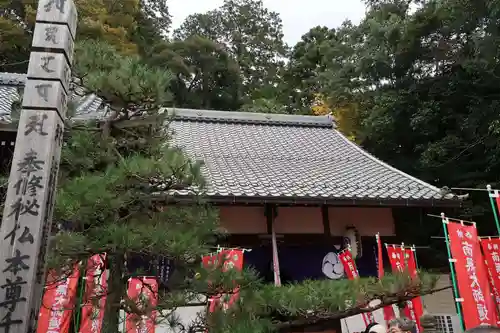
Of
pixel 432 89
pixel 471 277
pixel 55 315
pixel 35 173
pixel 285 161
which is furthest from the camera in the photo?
pixel 432 89

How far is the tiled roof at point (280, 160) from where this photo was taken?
23.1ft

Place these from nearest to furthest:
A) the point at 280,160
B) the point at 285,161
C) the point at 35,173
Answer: the point at 35,173
the point at 285,161
the point at 280,160

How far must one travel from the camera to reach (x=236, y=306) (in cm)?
353

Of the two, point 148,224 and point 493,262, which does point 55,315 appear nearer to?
point 148,224

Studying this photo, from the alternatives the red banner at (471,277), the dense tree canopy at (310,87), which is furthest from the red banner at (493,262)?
the dense tree canopy at (310,87)

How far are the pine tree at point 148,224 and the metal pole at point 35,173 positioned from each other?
0.53 metres

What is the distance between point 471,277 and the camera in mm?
6512

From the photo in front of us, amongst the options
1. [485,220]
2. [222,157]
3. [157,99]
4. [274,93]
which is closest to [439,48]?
[485,220]

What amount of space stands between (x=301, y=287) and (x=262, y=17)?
3393 cm

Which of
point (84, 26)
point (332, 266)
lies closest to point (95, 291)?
point (332, 266)

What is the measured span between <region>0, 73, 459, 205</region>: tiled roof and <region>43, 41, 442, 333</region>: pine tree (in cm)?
56

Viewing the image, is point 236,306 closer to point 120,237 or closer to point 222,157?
point 120,237

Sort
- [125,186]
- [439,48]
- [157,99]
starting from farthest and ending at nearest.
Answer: [439,48] → [157,99] → [125,186]

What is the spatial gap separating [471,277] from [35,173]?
6.19m
